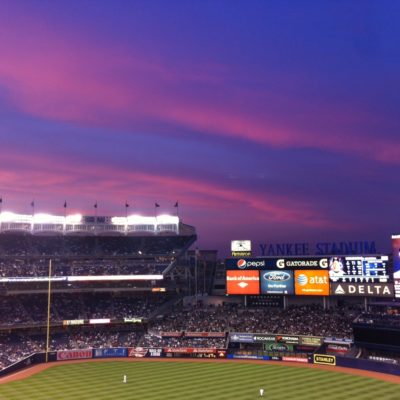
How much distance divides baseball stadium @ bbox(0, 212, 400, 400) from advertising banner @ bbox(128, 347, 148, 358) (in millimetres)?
127

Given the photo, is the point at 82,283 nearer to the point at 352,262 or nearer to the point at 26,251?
the point at 26,251

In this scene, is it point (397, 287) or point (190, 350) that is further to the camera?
point (190, 350)

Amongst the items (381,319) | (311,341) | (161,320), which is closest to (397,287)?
(381,319)

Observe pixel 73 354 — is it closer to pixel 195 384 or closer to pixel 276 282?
pixel 195 384

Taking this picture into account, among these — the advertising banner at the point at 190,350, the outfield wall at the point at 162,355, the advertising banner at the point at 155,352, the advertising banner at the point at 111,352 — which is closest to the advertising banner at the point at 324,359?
the outfield wall at the point at 162,355

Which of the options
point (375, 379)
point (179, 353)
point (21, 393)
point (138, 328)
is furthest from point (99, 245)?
point (375, 379)

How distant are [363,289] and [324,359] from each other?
10.9 meters

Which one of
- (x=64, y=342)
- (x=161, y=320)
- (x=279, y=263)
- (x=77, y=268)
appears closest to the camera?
(x=64, y=342)

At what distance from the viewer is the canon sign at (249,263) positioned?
66.6 metres

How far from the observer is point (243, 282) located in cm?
6744

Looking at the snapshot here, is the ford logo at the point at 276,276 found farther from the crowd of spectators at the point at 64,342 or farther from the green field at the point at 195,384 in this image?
the crowd of spectators at the point at 64,342

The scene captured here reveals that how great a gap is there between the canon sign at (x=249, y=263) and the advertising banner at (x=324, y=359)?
53.3 ft

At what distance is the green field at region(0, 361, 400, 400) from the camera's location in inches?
1588

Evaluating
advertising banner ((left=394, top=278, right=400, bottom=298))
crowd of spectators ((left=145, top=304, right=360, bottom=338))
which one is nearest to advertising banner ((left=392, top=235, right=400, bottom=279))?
advertising banner ((left=394, top=278, right=400, bottom=298))
